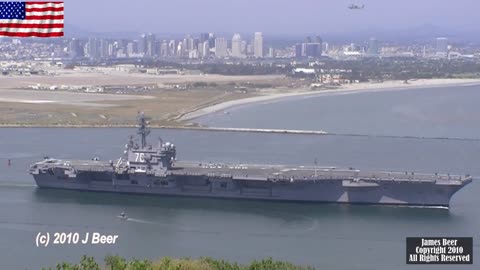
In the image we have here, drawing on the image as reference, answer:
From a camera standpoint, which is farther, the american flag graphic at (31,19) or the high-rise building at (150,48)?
the high-rise building at (150,48)

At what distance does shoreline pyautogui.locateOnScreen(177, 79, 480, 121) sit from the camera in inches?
2190

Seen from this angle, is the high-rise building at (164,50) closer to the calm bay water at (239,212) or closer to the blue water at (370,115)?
the blue water at (370,115)

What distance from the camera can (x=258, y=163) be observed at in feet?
111

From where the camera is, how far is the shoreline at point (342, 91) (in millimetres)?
55619

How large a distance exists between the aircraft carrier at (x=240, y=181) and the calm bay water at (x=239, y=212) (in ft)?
1.31

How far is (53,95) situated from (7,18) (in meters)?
56.2

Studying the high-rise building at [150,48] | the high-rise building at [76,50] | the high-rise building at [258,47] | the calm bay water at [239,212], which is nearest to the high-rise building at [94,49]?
the high-rise building at [76,50]

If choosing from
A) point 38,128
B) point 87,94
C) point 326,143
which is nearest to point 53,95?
point 87,94

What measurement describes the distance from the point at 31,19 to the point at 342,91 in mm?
65175

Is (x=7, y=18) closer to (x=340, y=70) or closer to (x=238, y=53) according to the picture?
(x=340, y=70)

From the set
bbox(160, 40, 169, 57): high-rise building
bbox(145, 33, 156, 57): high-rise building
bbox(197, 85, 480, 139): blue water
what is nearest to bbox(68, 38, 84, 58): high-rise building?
bbox(145, 33, 156, 57): high-rise building

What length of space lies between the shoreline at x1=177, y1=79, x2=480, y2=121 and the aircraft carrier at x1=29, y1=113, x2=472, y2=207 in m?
19.9

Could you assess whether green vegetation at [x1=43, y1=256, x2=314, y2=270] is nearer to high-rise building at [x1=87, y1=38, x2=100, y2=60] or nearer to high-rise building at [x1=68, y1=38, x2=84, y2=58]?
high-rise building at [x1=68, y1=38, x2=84, y2=58]

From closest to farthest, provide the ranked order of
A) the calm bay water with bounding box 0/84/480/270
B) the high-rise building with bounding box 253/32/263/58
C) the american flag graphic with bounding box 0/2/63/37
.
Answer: the american flag graphic with bounding box 0/2/63/37 → the calm bay water with bounding box 0/84/480/270 → the high-rise building with bounding box 253/32/263/58
